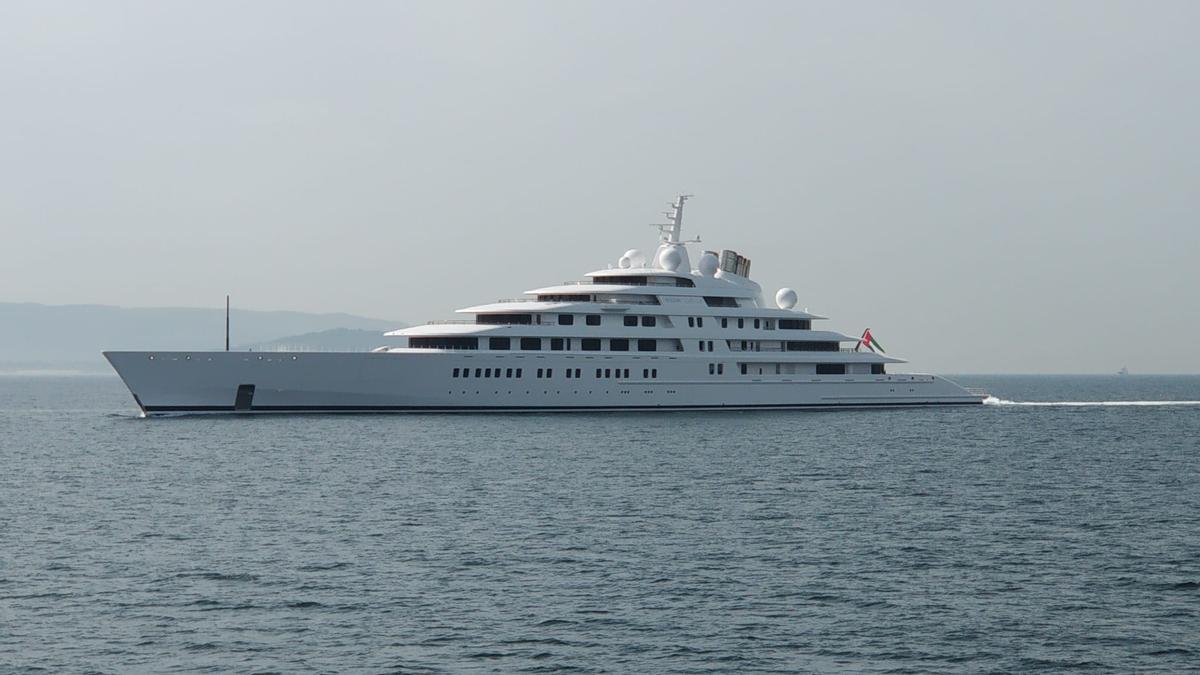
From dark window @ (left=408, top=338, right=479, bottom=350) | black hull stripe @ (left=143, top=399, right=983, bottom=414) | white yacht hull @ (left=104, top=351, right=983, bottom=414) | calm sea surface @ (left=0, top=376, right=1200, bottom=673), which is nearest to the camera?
calm sea surface @ (left=0, top=376, right=1200, bottom=673)

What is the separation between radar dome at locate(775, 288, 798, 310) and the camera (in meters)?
71.8

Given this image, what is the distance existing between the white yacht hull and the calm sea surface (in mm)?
9067

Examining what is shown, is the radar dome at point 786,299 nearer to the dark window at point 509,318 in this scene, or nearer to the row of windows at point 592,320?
the row of windows at point 592,320

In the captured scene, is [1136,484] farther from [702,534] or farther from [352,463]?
[352,463]

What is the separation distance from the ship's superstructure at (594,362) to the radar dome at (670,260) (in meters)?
0.05

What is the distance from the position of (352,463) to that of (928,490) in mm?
18285

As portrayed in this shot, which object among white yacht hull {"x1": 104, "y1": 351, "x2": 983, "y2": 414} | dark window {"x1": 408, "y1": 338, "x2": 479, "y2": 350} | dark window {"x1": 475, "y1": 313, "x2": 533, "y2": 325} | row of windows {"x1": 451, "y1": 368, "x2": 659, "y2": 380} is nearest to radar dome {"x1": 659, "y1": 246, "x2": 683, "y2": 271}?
white yacht hull {"x1": 104, "y1": 351, "x2": 983, "y2": 414}

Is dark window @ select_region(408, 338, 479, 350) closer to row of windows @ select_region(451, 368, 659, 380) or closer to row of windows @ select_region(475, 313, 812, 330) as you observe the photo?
row of windows @ select_region(451, 368, 659, 380)

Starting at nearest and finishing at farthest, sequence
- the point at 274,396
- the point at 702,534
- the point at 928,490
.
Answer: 1. the point at 702,534
2. the point at 928,490
3. the point at 274,396

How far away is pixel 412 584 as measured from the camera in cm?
2327

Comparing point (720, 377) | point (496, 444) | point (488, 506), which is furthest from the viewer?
point (720, 377)

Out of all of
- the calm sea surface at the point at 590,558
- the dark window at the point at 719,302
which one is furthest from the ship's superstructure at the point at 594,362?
the calm sea surface at the point at 590,558

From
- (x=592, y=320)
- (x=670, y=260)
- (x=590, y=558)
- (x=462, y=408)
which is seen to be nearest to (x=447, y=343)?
(x=462, y=408)

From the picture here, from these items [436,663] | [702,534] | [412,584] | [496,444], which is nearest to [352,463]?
[496,444]
